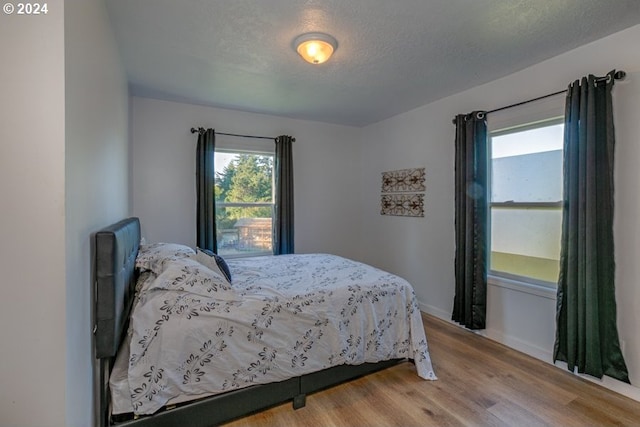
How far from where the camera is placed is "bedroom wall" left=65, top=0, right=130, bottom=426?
1.16 meters

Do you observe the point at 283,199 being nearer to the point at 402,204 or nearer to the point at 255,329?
the point at 402,204

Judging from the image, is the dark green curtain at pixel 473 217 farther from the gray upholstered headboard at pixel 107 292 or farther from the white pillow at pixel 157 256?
the gray upholstered headboard at pixel 107 292

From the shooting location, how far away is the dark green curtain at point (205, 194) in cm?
361

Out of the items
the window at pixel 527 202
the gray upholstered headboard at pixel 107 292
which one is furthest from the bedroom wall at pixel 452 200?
the gray upholstered headboard at pixel 107 292

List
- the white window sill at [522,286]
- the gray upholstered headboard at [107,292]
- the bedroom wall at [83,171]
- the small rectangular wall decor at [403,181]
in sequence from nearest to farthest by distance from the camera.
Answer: the bedroom wall at [83,171] < the gray upholstered headboard at [107,292] < the white window sill at [522,286] < the small rectangular wall decor at [403,181]

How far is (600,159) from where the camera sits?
7.12 feet

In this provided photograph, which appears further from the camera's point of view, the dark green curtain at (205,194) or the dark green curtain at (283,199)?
the dark green curtain at (283,199)

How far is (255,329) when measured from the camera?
6.05 ft

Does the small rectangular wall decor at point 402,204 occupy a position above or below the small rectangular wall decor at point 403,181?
below

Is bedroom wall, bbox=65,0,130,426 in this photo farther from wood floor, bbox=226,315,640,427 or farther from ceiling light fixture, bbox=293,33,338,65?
ceiling light fixture, bbox=293,33,338,65

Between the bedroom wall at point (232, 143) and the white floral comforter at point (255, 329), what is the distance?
168 cm

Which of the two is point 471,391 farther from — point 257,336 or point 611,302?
point 257,336

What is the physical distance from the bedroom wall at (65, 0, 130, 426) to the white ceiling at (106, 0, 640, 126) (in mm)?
510

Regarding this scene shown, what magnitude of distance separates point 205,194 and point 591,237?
3.62 metres
